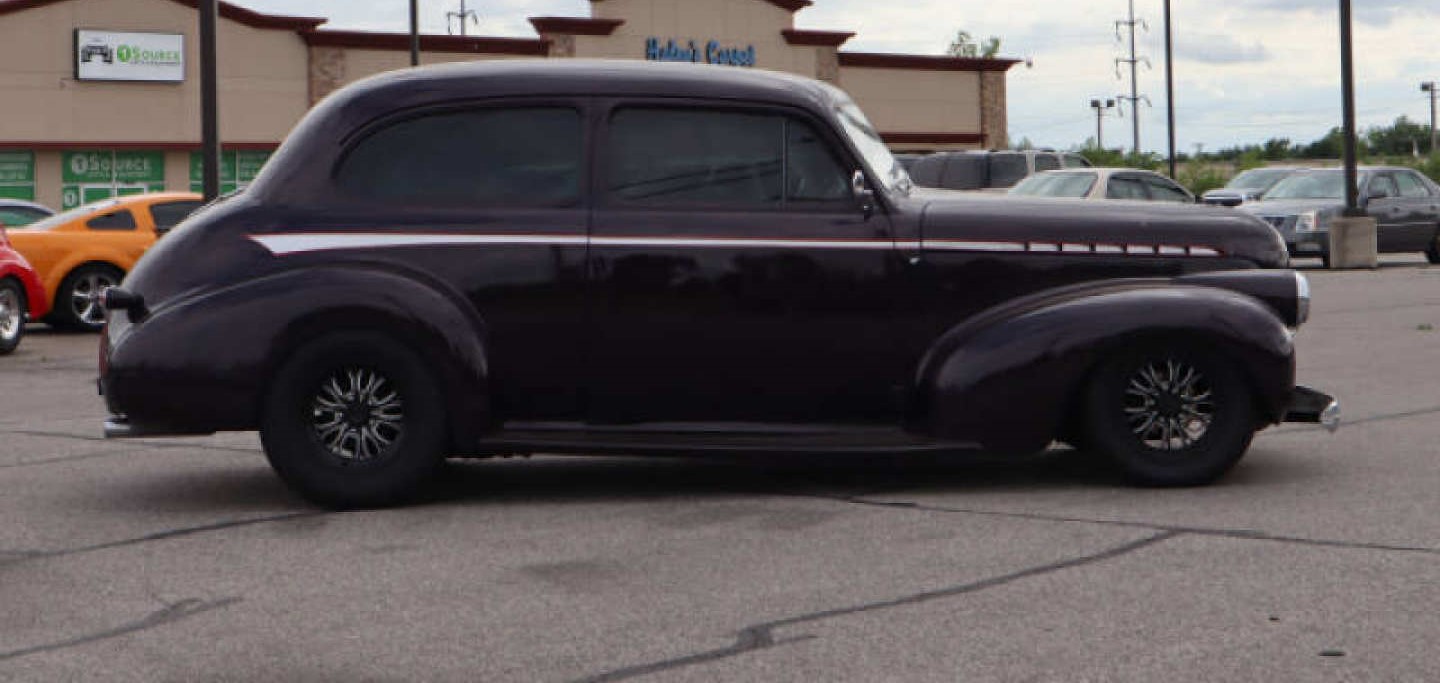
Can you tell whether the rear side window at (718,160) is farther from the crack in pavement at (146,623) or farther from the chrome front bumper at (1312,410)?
the crack in pavement at (146,623)

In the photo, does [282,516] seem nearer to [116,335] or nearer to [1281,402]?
[116,335]

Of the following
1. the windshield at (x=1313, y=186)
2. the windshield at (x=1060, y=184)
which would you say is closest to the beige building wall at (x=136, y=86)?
the windshield at (x=1060, y=184)

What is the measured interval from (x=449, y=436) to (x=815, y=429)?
1428 mm

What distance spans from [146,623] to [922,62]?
52.7 metres

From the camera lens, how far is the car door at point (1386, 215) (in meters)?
30.8

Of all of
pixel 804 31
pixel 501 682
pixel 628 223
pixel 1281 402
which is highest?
pixel 804 31

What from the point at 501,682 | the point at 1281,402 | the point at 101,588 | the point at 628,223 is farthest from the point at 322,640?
the point at 1281,402

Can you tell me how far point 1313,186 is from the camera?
31.7 metres

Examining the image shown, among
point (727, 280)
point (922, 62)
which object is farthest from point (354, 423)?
point (922, 62)

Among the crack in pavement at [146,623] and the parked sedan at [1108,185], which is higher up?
the parked sedan at [1108,185]

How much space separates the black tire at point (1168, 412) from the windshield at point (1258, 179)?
29.2m

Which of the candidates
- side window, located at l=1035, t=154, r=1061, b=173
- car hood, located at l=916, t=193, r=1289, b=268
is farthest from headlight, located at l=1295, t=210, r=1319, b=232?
car hood, located at l=916, t=193, r=1289, b=268

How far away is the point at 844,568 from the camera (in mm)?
6164

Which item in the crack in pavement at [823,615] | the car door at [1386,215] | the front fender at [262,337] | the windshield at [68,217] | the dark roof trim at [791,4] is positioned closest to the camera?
the crack in pavement at [823,615]
